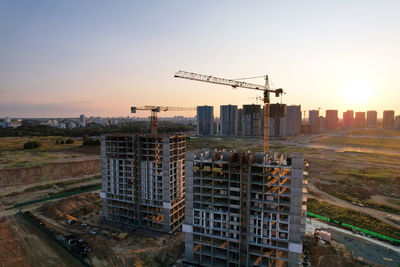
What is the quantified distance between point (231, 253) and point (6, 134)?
16172 cm

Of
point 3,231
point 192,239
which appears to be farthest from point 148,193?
point 3,231

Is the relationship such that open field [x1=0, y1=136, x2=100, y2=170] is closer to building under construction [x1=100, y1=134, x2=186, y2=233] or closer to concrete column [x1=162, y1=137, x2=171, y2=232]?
building under construction [x1=100, y1=134, x2=186, y2=233]

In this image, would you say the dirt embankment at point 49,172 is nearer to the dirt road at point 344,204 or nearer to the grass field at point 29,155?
the grass field at point 29,155

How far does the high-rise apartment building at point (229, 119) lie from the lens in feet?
622

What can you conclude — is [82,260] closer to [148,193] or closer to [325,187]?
[148,193]

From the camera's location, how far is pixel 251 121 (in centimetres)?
17825

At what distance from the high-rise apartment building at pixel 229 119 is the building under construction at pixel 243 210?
163 m

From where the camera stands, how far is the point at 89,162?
79062 millimetres

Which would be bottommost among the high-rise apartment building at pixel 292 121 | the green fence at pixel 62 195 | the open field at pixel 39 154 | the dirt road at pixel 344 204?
the dirt road at pixel 344 204

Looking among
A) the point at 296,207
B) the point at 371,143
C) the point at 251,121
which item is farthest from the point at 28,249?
the point at 371,143

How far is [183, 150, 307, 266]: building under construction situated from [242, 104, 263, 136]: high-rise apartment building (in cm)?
14854

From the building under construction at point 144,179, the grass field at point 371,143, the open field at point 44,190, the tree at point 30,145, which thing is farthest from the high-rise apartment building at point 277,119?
the building under construction at point 144,179

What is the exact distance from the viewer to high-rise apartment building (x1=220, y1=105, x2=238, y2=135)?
189538 mm

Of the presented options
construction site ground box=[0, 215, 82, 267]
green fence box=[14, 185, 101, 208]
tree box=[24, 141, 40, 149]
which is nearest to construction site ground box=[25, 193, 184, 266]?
construction site ground box=[0, 215, 82, 267]
